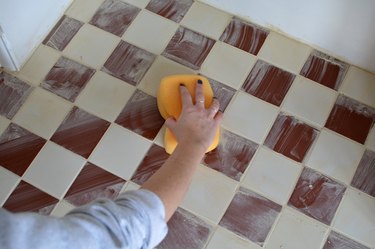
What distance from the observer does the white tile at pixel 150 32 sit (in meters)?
1.26

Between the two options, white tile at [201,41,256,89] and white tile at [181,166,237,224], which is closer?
white tile at [181,166,237,224]

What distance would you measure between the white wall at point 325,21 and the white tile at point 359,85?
22mm

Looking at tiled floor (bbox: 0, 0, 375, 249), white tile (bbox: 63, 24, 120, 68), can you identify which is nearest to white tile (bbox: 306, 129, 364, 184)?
tiled floor (bbox: 0, 0, 375, 249)

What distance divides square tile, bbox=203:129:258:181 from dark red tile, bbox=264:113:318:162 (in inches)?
2.2

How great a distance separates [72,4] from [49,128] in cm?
40

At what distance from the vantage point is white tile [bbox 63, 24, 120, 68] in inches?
48.4

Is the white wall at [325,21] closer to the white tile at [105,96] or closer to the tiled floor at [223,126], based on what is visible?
the tiled floor at [223,126]

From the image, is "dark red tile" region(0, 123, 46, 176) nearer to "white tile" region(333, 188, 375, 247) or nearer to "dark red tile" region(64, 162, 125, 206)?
"dark red tile" region(64, 162, 125, 206)

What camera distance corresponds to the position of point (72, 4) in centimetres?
131

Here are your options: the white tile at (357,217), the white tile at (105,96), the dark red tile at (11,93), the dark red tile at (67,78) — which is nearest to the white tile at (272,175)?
the white tile at (357,217)

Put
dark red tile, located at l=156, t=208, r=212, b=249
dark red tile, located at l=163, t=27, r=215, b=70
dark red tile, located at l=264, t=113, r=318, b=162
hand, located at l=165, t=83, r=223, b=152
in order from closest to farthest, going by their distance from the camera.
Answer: hand, located at l=165, t=83, r=223, b=152, dark red tile, located at l=156, t=208, r=212, b=249, dark red tile, located at l=264, t=113, r=318, b=162, dark red tile, located at l=163, t=27, r=215, b=70

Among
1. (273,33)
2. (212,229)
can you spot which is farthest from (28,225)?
(273,33)

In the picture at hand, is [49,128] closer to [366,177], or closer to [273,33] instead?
[273,33]

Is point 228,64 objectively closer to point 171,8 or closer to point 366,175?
point 171,8
